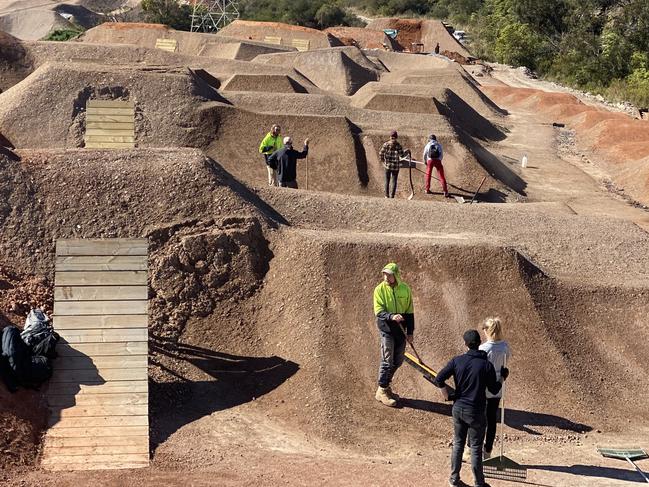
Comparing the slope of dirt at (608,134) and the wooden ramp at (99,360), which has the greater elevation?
the slope of dirt at (608,134)

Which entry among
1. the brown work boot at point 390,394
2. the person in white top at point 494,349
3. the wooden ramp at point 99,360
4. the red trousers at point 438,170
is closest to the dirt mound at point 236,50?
the red trousers at point 438,170

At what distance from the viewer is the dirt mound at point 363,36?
6538 centimetres

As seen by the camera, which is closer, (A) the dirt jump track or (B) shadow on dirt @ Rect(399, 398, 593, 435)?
(A) the dirt jump track

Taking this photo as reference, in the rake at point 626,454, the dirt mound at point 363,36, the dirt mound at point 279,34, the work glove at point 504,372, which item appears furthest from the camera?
the dirt mound at point 363,36

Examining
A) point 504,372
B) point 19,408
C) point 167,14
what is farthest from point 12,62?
point 167,14

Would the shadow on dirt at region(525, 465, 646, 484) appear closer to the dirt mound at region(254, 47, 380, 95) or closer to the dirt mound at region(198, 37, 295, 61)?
the dirt mound at region(254, 47, 380, 95)

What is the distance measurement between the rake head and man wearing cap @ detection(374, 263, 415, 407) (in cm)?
165

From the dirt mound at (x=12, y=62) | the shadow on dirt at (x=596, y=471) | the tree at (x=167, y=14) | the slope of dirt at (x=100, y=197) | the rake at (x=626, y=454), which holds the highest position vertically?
the tree at (x=167, y=14)

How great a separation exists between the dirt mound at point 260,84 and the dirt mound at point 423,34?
42.4 metres

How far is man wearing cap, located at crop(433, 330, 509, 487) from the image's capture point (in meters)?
8.62

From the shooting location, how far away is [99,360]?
34.3 feet

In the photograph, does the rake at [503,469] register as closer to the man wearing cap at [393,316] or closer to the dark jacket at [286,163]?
the man wearing cap at [393,316]

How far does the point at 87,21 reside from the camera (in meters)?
78.3

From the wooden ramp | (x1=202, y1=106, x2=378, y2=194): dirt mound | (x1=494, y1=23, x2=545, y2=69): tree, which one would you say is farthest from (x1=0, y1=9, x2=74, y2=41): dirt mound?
the wooden ramp
